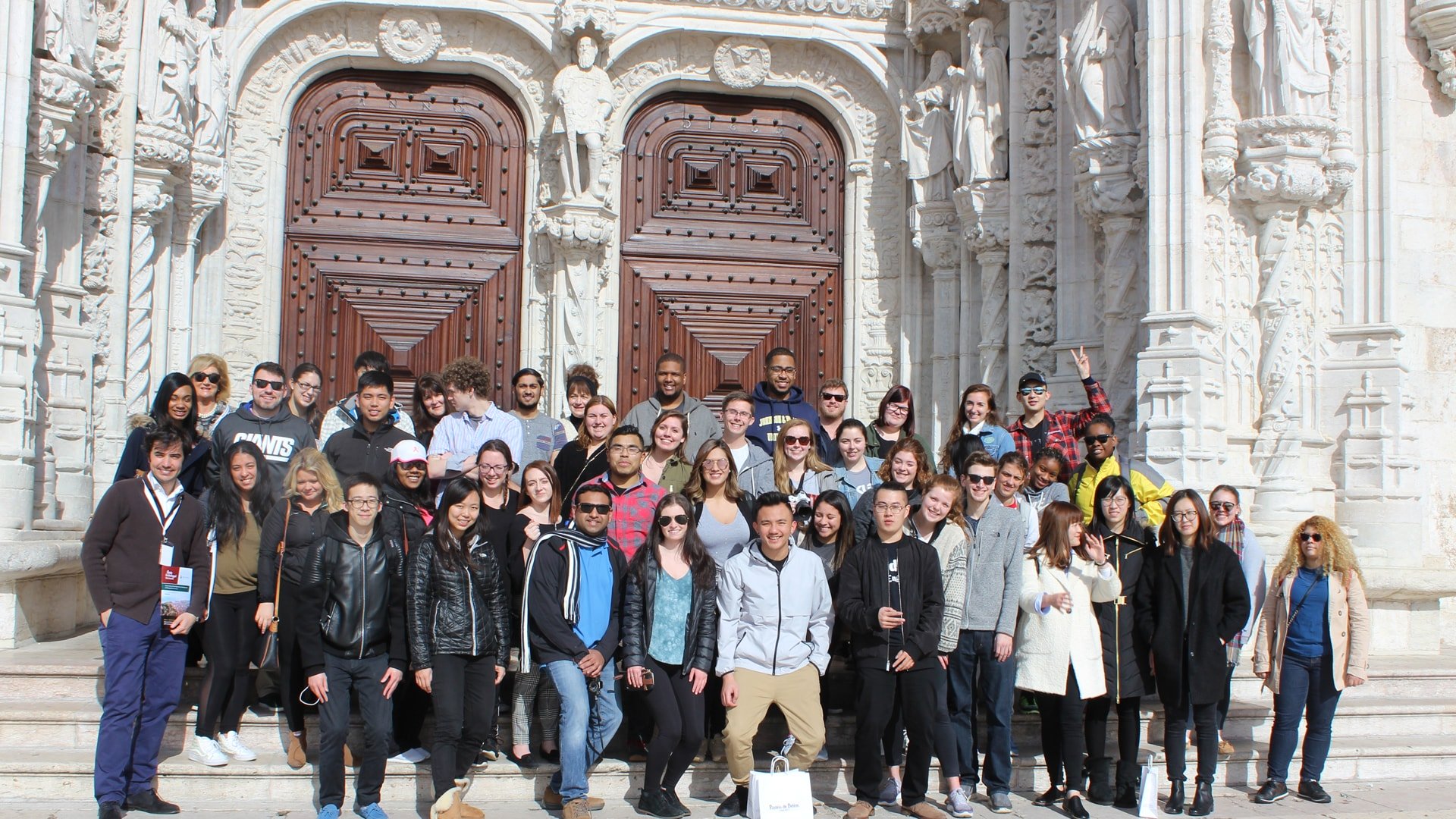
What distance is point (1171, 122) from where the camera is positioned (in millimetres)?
8422

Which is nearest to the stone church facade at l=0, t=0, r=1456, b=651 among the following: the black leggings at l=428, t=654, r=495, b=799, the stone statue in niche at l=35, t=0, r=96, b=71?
the stone statue in niche at l=35, t=0, r=96, b=71

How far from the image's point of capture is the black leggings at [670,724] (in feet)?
19.3

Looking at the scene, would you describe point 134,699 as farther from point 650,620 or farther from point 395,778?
point 650,620

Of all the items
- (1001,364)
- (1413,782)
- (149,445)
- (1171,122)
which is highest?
(1171,122)

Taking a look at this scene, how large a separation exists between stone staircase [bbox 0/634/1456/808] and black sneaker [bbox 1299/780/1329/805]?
0.35 m

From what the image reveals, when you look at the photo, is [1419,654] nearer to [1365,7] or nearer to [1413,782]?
[1413,782]

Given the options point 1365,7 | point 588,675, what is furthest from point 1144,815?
point 1365,7

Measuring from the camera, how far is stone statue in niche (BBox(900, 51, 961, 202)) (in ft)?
34.3

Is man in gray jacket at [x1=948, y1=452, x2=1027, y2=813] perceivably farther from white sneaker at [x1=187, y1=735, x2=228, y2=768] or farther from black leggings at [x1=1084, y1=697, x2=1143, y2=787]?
white sneaker at [x1=187, y1=735, x2=228, y2=768]

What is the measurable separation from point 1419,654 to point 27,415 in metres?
7.94

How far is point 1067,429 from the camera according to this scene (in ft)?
26.5

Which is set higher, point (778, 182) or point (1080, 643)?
point (778, 182)

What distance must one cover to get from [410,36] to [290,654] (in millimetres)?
5965

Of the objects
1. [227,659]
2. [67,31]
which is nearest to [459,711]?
[227,659]
